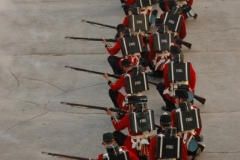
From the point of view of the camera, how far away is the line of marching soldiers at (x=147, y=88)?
11320 millimetres

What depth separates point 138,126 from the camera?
39.7ft

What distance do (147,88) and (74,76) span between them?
11.2ft

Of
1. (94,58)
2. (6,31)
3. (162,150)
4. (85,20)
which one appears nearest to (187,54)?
(94,58)

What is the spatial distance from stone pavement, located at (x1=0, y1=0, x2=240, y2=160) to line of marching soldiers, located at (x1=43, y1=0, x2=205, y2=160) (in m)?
0.64

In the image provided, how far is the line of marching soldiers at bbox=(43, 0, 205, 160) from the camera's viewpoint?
11.3 metres

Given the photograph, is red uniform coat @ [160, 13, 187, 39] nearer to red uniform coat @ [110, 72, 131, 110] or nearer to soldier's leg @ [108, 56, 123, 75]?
soldier's leg @ [108, 56, 123, 75]

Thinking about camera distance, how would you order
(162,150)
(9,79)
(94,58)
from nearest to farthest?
(162,150), (9,79), (94,58)

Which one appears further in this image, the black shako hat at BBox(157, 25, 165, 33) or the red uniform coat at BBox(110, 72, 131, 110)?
the black shako hat at BBox(157, 25, 165, 33)

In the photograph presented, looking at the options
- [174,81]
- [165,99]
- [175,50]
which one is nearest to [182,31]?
[175,50]

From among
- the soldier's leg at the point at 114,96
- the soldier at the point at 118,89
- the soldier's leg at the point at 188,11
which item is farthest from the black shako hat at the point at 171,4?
the soldier's leg at the point at 114,96

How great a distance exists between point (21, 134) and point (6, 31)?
685 centimetres

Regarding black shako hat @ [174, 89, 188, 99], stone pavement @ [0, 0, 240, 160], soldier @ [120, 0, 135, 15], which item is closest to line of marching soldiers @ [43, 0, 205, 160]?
black shako hat @ [174, 89, 188, 99]

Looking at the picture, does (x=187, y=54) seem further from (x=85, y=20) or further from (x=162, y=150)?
(x=162, y=150)

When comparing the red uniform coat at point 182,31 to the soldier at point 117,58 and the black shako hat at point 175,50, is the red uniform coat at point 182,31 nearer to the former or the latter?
the soldier at point 117,58
